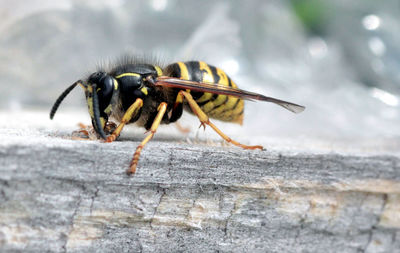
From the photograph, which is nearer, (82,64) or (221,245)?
(221,245)

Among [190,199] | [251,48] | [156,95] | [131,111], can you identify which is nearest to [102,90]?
[131,111]

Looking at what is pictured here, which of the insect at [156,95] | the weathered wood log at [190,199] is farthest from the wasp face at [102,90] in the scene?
the weathered wood log at [190,199]

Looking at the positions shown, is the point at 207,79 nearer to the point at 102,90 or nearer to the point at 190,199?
the point at 102,90

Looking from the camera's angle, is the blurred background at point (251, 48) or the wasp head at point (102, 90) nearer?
the wasp head at point (102, 90)

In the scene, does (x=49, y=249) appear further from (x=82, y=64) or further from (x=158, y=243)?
(x=82, y=64)

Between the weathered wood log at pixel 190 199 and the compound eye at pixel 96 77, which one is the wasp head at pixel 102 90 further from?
the weathered wood log at pixel 190 199

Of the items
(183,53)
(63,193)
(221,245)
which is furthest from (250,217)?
(183,53)

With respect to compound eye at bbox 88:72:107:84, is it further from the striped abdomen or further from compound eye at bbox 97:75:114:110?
the striped abdomen
